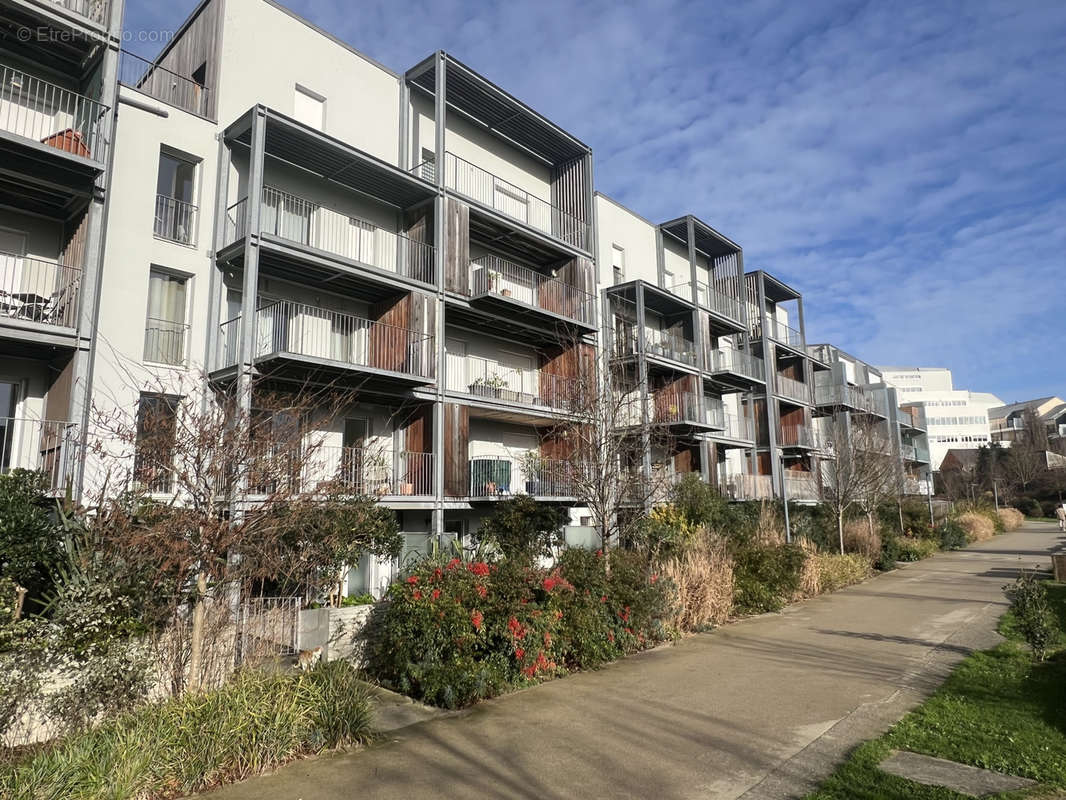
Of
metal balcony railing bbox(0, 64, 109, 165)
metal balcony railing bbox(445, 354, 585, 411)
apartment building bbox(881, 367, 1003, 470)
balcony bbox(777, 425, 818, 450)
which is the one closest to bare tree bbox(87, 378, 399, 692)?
metal balcony railing bbox(0, 64, 109, 165)

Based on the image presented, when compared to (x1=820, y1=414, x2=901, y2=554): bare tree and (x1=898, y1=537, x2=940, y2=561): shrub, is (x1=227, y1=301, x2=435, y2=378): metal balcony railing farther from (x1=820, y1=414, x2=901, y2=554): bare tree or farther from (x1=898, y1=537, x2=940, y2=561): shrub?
(x1=898, y1=537, x2=940, y2=561): shrub

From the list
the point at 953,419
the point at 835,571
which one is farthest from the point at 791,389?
the point at 953,419

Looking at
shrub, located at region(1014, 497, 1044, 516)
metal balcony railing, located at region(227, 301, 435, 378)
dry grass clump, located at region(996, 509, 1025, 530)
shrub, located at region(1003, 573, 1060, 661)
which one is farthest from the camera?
shrub, located at region(1014, 497, 1044, 516)

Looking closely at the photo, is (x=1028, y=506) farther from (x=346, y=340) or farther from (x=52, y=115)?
(x=52, y=115)

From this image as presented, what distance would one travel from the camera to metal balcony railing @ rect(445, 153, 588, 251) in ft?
64.6

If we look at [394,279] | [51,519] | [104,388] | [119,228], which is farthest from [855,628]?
[119,228]

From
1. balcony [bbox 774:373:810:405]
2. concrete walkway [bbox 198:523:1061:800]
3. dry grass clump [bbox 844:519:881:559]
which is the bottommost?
concrete walkway [bbox 198:523:1061:800]

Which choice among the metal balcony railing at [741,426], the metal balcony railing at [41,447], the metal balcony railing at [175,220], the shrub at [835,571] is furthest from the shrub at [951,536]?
the metal balcony railing at [41,447]

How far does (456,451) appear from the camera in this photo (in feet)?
56.9

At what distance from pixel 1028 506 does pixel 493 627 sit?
67.3m

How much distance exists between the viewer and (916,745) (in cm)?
635

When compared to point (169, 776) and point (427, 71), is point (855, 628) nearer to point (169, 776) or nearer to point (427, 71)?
point (169, 776)

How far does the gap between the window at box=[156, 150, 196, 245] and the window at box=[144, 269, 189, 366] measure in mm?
881

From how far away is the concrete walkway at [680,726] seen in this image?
5832mm
